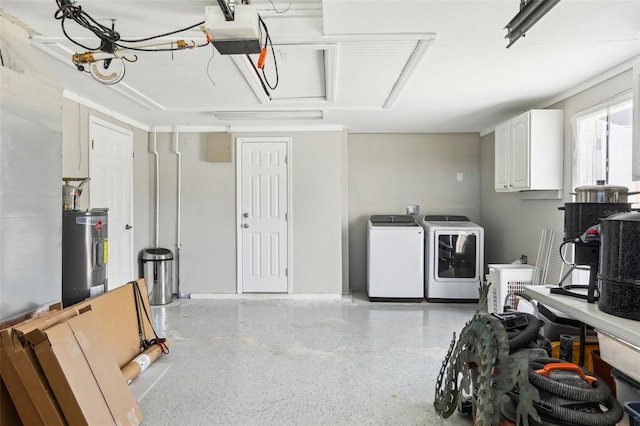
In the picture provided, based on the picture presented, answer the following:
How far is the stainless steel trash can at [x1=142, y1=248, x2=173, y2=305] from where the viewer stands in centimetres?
451

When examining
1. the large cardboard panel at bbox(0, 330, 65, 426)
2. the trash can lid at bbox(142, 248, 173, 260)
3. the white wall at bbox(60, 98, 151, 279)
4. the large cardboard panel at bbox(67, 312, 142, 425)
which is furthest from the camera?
the trash can lid at bbox(142, 248, 173, 260)

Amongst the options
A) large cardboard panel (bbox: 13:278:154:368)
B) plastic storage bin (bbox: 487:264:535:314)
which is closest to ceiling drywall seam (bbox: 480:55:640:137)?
plastic storage bin (bbox: 487:264:535:314)

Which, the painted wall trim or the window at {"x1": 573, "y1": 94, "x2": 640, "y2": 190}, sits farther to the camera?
the painted wall trim

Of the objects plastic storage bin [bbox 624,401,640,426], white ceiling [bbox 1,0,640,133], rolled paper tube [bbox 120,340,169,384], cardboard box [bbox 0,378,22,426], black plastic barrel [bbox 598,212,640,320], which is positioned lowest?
rolled paper tube [bbox 120,340,169,384]

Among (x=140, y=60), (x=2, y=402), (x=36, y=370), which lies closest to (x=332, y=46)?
(x=140, y=60)

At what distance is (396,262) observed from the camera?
4629 millimetres

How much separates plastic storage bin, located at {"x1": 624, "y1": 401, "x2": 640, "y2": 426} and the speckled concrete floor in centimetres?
86

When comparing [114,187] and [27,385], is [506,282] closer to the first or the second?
[27,385]

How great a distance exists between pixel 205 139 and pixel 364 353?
11.2 ft

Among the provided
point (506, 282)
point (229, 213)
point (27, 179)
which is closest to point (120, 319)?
point (27, 179)

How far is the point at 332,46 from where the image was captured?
2312 mm

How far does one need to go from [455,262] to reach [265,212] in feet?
8.42

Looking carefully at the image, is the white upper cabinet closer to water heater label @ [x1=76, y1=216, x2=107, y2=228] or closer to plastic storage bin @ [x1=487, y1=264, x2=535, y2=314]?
plastic storage bin @ [x1=487, y1=264, x2=535, y2=314]

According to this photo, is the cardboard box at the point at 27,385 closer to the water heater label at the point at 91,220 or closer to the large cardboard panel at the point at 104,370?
the large cardboard panel at the point at 104,370
